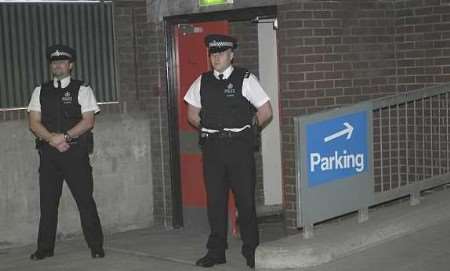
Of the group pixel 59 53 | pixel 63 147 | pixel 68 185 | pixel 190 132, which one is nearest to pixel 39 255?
Result: pixel 68 185

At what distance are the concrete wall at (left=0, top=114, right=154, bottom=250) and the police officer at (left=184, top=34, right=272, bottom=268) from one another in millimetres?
2061

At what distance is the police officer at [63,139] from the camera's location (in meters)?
6.98

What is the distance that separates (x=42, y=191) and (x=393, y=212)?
3.23 meters

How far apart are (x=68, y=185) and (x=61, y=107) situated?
28.0 inches

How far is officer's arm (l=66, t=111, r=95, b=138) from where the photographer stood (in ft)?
22.8

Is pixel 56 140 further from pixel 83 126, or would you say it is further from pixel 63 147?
pixel 83 126

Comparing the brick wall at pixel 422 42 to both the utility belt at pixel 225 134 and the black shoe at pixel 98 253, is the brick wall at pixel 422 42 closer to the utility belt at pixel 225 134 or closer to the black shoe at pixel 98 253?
the utility belt at pixel 225 134

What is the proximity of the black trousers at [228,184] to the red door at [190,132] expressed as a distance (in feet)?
5.62

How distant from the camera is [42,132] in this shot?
698 cm

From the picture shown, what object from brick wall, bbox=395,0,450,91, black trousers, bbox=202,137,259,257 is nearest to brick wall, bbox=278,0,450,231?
brick wall, bbox=395,0,450,91

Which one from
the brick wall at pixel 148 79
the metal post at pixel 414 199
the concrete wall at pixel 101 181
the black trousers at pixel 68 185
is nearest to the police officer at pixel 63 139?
the black trousers at pixel 68 185

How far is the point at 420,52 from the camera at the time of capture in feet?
26.1

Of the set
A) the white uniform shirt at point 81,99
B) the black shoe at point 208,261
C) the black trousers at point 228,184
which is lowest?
the black shoe at point 208,261

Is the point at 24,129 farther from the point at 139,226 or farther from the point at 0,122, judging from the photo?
the point at 139,226
